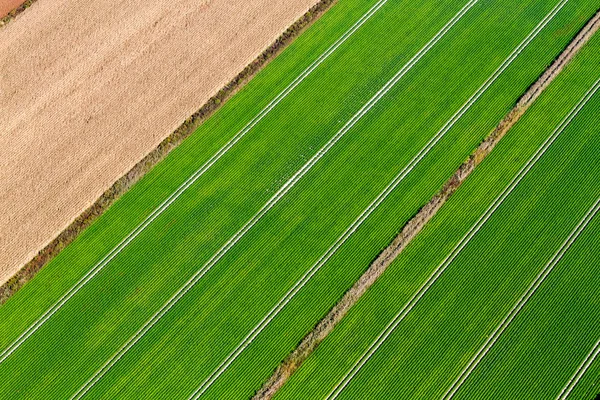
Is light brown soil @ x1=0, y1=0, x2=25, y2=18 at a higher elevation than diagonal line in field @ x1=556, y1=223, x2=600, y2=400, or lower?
lower

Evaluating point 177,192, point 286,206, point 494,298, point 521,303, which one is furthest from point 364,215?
point 177,192

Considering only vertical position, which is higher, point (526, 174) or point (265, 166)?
point (526, 174)

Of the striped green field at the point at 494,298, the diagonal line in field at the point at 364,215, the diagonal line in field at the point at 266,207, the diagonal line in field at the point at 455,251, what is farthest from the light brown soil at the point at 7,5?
the diagonal line in field at the point at 455,251

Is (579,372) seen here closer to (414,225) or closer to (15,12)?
(414,225)

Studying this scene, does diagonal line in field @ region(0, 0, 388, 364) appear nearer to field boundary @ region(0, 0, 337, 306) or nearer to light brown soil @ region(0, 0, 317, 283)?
field boundary @ region(0, 0, 337, 306)

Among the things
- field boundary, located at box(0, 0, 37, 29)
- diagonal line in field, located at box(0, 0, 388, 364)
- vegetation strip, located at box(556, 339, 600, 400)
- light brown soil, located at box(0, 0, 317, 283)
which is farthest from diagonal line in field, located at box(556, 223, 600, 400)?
field boundary, located at box(0, 0, 37, 29)

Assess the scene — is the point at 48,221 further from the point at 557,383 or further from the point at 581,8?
the point at 581,8

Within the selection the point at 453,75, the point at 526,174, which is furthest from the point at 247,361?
the point at 453,75
